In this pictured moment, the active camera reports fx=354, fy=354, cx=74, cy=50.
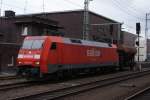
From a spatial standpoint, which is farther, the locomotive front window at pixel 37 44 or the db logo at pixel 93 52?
the db logo at pixel 93 52

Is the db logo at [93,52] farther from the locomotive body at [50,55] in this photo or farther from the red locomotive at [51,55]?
the locomotive body at [50,55]

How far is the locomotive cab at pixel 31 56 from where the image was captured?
2295 cm

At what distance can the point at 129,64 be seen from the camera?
1751 inches

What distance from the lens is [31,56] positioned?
23500 mm

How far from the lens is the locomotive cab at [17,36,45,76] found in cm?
2295

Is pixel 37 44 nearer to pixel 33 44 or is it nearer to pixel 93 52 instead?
pixel 33 44

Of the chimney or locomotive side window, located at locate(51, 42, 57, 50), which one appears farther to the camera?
the chimney

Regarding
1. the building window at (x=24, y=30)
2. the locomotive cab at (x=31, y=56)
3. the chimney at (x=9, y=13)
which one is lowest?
the locomotive cab at (x=31, y=56)

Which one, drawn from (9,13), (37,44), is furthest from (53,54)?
(9,13)

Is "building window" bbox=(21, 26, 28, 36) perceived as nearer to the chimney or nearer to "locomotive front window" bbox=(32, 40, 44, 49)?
the chimney

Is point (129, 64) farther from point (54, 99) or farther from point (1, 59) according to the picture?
point (54, 99)

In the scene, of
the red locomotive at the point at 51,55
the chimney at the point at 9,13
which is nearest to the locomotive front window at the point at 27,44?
the red locomotive at the point at 51,55

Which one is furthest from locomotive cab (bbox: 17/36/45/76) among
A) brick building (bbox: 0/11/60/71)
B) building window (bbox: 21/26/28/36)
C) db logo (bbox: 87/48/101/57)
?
building window (bbox: 21/26/28/36)

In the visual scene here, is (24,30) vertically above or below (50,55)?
above
